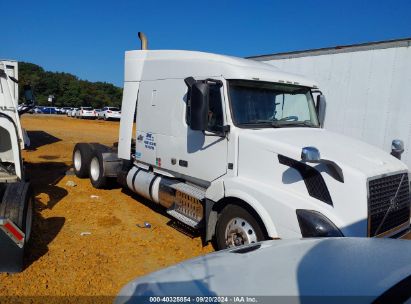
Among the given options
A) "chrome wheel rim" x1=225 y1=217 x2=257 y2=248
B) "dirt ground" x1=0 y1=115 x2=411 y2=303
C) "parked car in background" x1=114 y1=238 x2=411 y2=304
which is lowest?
"dirt ground" x1=0 y1=115 x2=411 y2=303

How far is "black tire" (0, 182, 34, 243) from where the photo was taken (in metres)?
4.24

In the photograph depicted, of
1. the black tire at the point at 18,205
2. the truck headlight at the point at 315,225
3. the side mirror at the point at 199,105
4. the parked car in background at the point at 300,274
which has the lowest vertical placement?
the black tire at the point at 18,205

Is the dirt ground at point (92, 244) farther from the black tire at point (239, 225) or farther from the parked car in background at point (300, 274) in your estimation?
the parked car in background at point (300, 274)

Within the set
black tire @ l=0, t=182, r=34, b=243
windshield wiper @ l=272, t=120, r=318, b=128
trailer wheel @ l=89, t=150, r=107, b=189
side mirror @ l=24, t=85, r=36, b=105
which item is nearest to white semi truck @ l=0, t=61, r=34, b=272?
black tire @ l=0, t=182, r=34, b=243

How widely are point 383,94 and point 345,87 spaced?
83cm

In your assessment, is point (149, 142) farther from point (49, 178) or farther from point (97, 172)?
point (49, 178)

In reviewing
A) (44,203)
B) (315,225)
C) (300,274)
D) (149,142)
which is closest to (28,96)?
(44,203)

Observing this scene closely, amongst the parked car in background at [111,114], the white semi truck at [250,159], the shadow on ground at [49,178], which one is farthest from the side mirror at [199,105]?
the parked car in background at [111,114]

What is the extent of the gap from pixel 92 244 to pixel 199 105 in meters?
2.64

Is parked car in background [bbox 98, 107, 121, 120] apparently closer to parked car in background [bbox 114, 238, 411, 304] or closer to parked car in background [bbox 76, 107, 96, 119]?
parked car in background [bbox 76, 107, 96, 119]

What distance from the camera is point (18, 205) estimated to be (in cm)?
435

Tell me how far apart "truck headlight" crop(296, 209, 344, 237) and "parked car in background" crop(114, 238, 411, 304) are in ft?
3.22

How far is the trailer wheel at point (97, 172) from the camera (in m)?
7.93

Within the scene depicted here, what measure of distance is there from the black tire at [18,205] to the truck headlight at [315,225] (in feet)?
10.8
